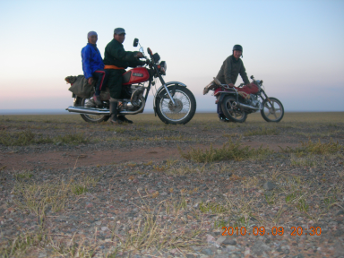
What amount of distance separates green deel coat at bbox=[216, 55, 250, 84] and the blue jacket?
3.75m

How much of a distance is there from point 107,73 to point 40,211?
5.40 metres

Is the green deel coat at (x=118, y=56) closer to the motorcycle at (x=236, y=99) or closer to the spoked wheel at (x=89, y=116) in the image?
the spoked wheel at (x=89, y=116)

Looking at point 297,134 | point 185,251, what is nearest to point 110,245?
point 185,251

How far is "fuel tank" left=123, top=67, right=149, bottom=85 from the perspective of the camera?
6.98 metres

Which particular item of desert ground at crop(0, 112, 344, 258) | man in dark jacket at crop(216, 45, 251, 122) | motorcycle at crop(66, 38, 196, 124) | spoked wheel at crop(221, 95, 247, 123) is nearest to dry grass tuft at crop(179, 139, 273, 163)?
desert ground at crop(0, 112, 344, 258)

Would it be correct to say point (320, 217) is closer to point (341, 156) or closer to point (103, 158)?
point (341, 156)

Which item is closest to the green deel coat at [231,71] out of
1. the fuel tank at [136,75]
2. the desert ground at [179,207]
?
the fuel tank at [136,75]

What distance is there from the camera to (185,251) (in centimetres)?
140

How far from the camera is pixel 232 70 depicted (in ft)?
30.3

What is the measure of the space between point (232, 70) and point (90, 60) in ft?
14.0

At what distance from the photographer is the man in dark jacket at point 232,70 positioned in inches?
357

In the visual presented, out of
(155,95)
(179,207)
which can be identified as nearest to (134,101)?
(155,95)
